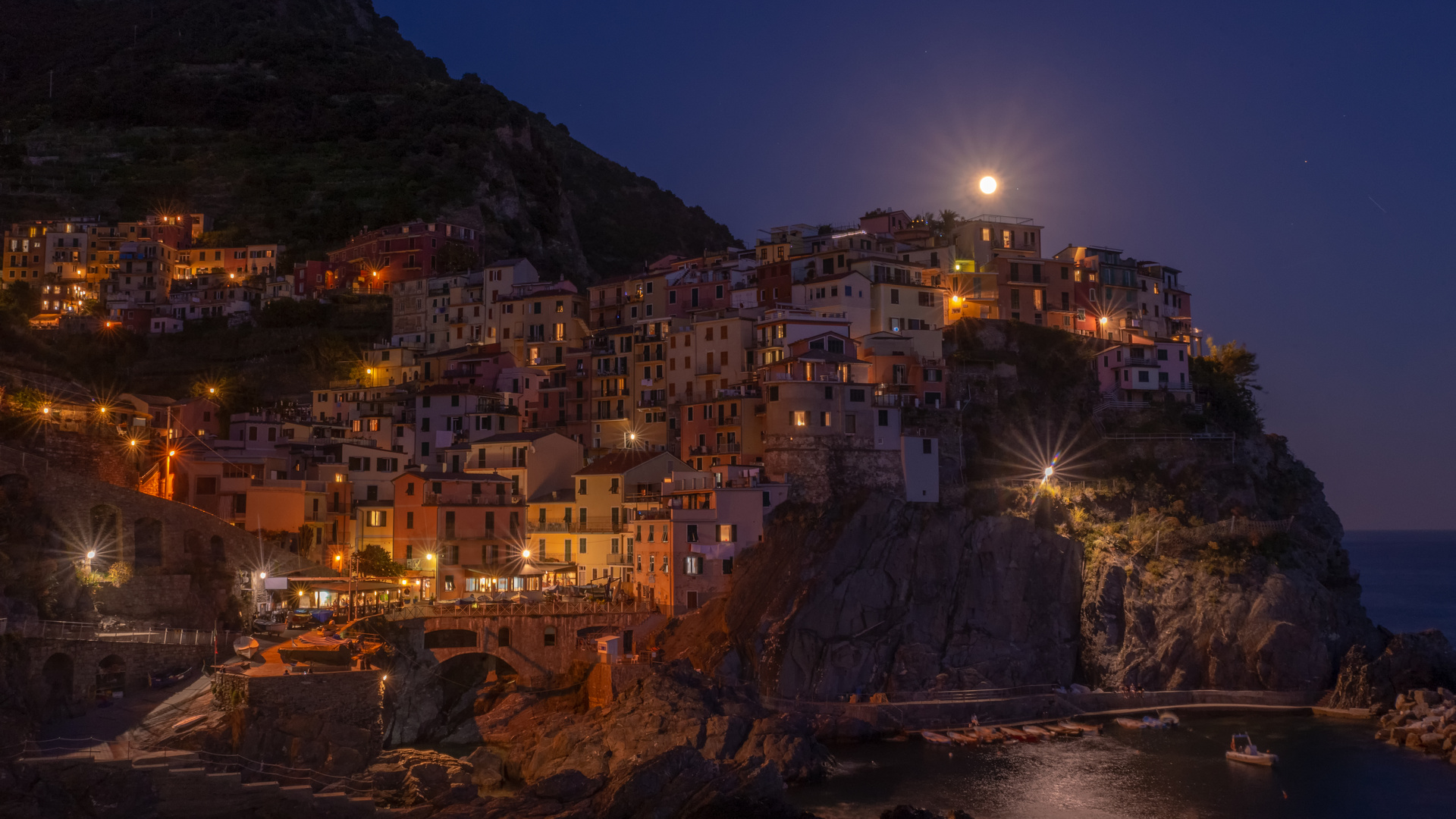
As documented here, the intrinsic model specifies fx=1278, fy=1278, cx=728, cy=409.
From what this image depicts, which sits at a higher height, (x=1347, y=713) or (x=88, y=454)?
(x=88, y=454)

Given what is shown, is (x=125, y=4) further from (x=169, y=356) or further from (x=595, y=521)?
(x=595, y=521)

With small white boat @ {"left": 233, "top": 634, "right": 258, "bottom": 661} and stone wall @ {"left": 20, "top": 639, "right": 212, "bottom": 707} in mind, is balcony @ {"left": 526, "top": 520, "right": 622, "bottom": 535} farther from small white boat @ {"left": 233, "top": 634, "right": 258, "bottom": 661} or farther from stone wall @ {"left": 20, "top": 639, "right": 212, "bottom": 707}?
stone wall @ {"left": 20, "top": 639, "right": 212, "bottom": 707}

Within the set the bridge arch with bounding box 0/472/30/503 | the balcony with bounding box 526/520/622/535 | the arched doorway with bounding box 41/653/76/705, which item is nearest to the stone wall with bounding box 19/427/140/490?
the bridge arch with bounding box 0/472/30/503

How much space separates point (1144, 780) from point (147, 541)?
38.2m

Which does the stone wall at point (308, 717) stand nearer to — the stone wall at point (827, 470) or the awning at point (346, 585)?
the awning at point (346, 585)

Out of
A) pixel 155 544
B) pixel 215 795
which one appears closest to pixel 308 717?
pixel 215 795

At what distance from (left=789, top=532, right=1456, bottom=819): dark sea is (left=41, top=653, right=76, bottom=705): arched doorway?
74.7 ft

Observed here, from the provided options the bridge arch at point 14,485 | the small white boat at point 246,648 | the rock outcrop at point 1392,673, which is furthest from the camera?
the rock outcrop at point 1392,673

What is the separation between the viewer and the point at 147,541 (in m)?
48.5

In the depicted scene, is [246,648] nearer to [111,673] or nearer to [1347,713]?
[111,673]

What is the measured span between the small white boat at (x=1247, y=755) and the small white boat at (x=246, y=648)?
36.2 meters

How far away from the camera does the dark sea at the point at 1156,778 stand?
43188mm

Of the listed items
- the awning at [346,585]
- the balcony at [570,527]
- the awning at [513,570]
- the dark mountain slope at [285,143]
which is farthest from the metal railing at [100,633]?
the dark mountain slope at [285,143]

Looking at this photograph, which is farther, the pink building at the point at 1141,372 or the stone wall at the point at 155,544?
the pink building at the point at 1141,372
